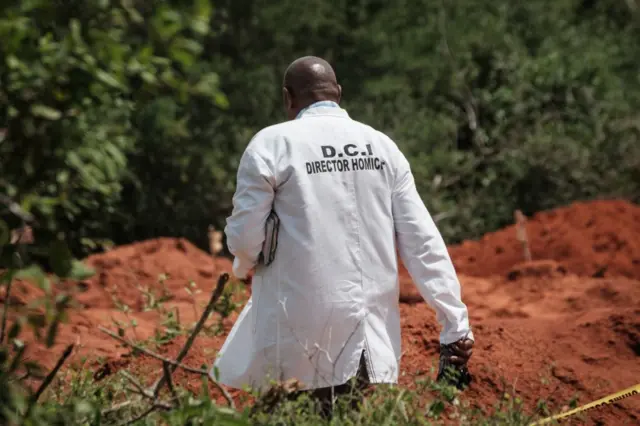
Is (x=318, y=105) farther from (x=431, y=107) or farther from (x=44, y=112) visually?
(x=431, y=107)

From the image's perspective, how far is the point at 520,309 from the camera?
8.90 meters

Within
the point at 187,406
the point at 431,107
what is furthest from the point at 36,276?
the point at 431,107

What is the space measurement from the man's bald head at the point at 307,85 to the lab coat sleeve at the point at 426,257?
456 mm

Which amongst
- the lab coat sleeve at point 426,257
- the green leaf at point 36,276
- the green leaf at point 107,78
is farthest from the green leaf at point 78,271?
the lab coat sleeve at point 426,257

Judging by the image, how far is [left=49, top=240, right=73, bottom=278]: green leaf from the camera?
12.3 ft

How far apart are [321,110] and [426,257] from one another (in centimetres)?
81

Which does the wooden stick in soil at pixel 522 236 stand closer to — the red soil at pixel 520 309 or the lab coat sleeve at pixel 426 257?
the red soil at pixel 520 309

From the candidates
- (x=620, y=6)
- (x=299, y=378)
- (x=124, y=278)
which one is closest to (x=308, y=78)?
(x=299, y=378)

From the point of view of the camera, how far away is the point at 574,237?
1209 cm

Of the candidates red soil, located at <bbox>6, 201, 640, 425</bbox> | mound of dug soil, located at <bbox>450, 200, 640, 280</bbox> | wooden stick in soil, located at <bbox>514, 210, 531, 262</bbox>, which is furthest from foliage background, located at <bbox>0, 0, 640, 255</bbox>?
wooden stick in soil, located at <bbox>514, 210, 531, 262</bbox>

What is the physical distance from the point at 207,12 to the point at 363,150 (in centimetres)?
156

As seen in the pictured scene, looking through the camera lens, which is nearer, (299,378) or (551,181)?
(299,378)

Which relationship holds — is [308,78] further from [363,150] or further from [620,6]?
[620,6]

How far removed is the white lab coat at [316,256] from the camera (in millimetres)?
5062
